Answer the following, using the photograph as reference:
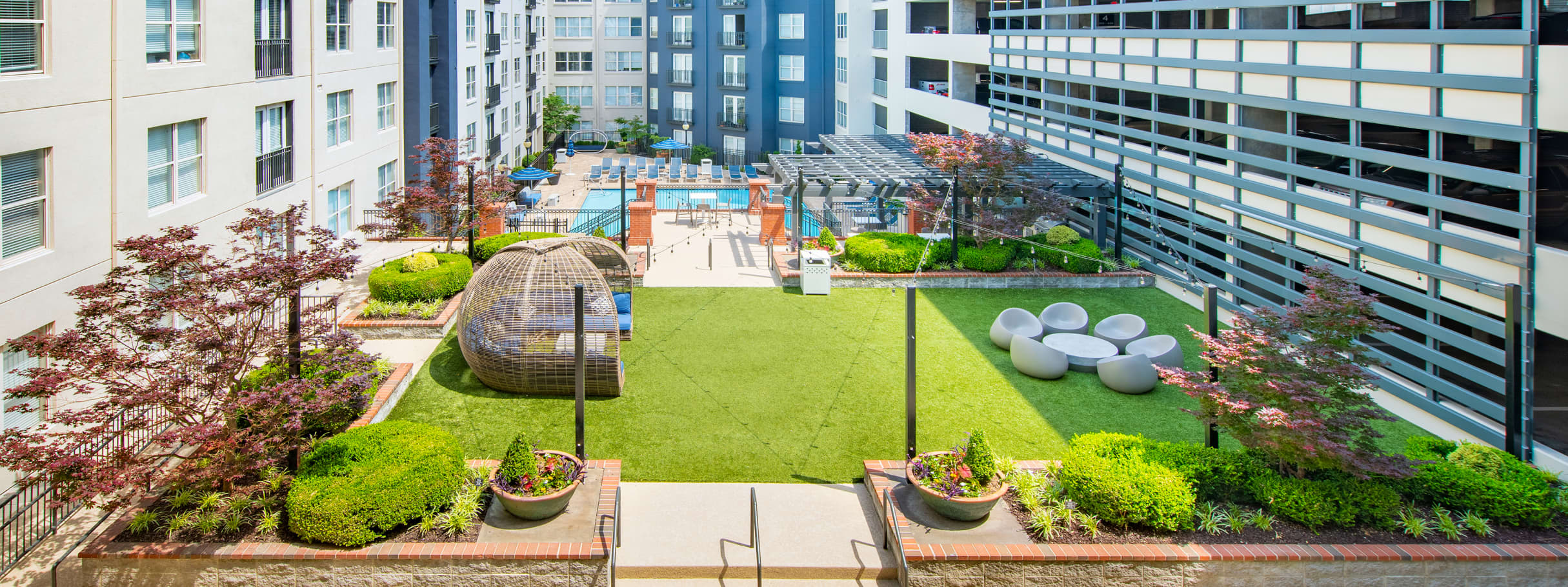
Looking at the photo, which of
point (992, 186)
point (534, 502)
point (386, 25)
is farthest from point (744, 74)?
point (534, 502)

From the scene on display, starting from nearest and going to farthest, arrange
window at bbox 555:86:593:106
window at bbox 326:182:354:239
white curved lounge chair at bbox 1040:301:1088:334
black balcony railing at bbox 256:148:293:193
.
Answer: white curved lounge chair at bbox 1040:301:1088:334
black balcony railing at bbox 256:148:293:193
window at bbox 326:182:354:239
window at bbox 555:86:593:106

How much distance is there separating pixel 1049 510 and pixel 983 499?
0.81 meters

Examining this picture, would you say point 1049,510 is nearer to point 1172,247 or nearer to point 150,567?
point 150,567


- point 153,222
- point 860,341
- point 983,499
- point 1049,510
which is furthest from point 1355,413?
point 153,222

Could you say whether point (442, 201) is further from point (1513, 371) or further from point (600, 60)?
point (600, 60)

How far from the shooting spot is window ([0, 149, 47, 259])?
13.3 m

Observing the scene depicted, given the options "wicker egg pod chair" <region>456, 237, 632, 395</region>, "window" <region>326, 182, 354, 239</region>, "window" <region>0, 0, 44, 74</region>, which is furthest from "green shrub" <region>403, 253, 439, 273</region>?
"window" <region>0, 0, 44, 74</region>

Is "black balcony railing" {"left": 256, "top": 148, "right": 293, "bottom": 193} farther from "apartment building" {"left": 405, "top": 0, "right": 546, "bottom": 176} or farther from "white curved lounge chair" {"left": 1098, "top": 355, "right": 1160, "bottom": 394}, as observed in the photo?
"white curved lounge chair" {"left": 1098, "top": 355, "right": 1160, "bottom": 394}

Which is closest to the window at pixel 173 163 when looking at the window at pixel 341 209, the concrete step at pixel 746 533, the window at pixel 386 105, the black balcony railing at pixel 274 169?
the black balcony railing at pixel 274 169

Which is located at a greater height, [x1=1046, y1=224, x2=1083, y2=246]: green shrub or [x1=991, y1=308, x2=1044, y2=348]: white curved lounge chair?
[x1=1046, y1=224, x2=1083, y2=246]: green shrub

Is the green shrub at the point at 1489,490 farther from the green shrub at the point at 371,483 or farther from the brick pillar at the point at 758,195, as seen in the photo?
the brick pillar at the point at 758,195

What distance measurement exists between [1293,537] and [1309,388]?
159cm

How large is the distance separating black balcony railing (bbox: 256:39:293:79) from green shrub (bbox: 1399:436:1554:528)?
22.0 metres

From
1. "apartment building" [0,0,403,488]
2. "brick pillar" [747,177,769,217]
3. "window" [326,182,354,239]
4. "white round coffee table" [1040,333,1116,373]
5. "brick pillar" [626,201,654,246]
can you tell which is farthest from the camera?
"brick pillar" [747,177,769,217]
